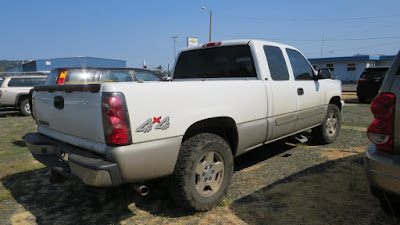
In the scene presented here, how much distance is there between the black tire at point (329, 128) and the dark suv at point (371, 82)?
28.2 ft

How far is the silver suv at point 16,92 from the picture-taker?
11.9m

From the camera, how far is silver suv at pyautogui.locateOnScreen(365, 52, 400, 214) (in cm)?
228

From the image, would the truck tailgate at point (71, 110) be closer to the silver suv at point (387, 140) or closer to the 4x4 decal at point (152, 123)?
the 4x4 decal at point (152, 123)

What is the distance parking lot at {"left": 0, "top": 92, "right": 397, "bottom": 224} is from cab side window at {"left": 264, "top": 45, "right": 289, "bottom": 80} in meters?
1.41

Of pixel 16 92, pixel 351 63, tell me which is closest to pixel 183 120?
pixel 16 92

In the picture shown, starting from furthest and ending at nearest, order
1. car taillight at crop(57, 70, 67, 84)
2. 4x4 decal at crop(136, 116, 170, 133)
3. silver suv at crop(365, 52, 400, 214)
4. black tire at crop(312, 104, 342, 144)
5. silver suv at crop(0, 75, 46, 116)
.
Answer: silver suv at crop(0, 75, 46, 116)
car taillight at crop(57, 70, 67, 84)
black tire at crop(312, 104, 342, 144)
4x4 decal at crop(136, 116, 170, 133)
silver suv at crop(365, 52, 400, 214)

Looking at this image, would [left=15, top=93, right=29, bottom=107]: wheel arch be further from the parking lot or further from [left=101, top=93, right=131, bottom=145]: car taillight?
[left=101, top=93, right=131, bottom=145]: car taillight

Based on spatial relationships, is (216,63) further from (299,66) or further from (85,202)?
(85,202)

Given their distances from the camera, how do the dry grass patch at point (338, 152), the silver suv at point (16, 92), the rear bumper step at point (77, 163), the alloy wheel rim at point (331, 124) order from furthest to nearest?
1. the silver suv at point (16, 92)
2. the alloy wheel rim at point (331, 124)
3. the dry grass patch at point (338, 152)
4. the rear bumper step at point (77, 163)

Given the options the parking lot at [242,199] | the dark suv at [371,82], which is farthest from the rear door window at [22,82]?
the dark suv at [371,82]

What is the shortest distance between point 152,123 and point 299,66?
320 centimetres

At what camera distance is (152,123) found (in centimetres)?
257

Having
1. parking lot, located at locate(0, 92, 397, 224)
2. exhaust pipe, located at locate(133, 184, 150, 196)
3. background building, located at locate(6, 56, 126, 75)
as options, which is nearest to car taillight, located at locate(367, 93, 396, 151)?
parking lot, located at locate(0, 92, 397, 224)

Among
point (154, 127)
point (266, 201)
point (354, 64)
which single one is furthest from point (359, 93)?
point (354, 64)
